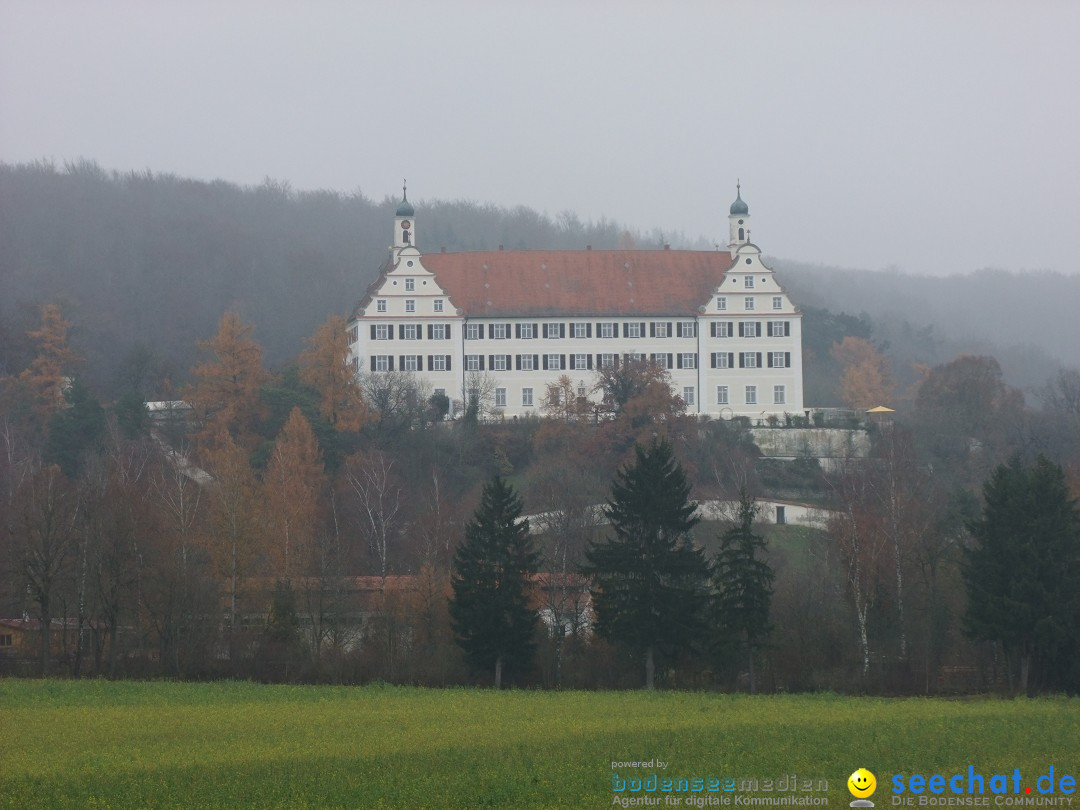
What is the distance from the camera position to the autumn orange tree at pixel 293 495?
1929 inches

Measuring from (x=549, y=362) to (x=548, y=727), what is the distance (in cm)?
4398

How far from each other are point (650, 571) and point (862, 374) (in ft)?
162

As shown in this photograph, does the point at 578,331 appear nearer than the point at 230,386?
No

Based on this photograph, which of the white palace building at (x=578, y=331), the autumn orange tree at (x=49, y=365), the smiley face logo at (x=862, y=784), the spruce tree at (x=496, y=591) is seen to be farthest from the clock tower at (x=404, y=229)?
the smiley face logo at (x=862, y=784)

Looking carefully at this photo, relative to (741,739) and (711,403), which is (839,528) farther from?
(711,403)

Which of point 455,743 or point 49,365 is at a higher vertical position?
point 49,365

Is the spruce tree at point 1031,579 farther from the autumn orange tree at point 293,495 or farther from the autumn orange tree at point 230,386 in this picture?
the autumn orange tree at point 230,386

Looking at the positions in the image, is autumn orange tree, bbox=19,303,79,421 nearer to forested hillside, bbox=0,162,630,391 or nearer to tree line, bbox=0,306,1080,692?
tree line, bbox=0,306,1080,692

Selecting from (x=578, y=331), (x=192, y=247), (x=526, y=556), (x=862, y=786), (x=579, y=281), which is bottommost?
(x=862, y=786)

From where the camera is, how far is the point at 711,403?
7131 cm

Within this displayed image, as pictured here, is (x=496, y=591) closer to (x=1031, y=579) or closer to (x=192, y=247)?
(x=1031, y=579)

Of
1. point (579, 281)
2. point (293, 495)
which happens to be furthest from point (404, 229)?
point (293, 495)

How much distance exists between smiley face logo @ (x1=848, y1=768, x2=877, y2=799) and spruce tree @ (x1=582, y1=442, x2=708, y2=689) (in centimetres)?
1629

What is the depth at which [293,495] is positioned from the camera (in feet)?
172
